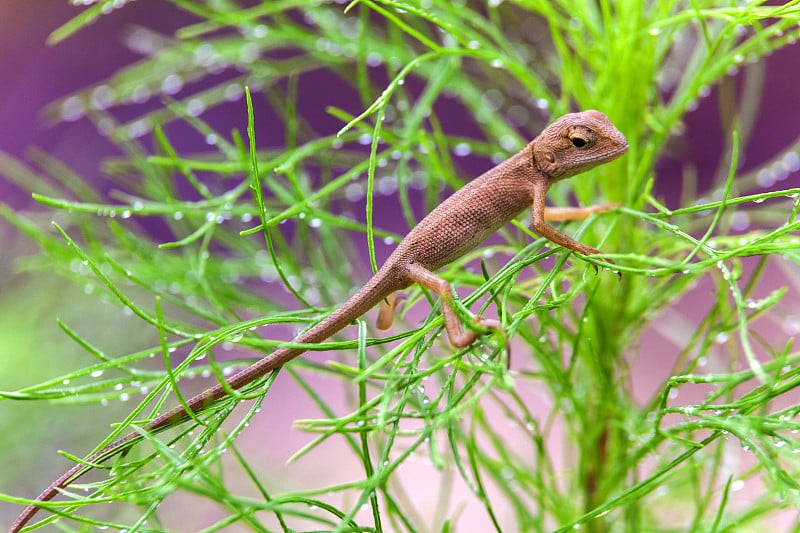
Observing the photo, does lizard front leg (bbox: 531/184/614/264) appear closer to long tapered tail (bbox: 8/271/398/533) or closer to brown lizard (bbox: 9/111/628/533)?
brown lizard (bbox: 9/111/628/533)

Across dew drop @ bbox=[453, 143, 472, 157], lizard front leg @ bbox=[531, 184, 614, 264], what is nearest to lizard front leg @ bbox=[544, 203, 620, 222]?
lizard front leg @ bbox=[531, 184, 614, 264]

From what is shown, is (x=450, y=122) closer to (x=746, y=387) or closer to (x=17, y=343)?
(x=746, y=387)

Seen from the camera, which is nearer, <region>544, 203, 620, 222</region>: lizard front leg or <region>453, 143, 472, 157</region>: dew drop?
<region>544, 203, 620, 222</region>: lizard front leg

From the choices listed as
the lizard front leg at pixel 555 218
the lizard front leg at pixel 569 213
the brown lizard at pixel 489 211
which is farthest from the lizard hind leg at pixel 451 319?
the lizard front leg at pixel 569 213

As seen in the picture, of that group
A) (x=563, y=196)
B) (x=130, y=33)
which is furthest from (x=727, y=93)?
(x=130, y=33)

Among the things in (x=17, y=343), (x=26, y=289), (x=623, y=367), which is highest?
(x=26, y=289)

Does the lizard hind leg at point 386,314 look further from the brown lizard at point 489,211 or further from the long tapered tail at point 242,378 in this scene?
the long tapered tail at point 242,378
